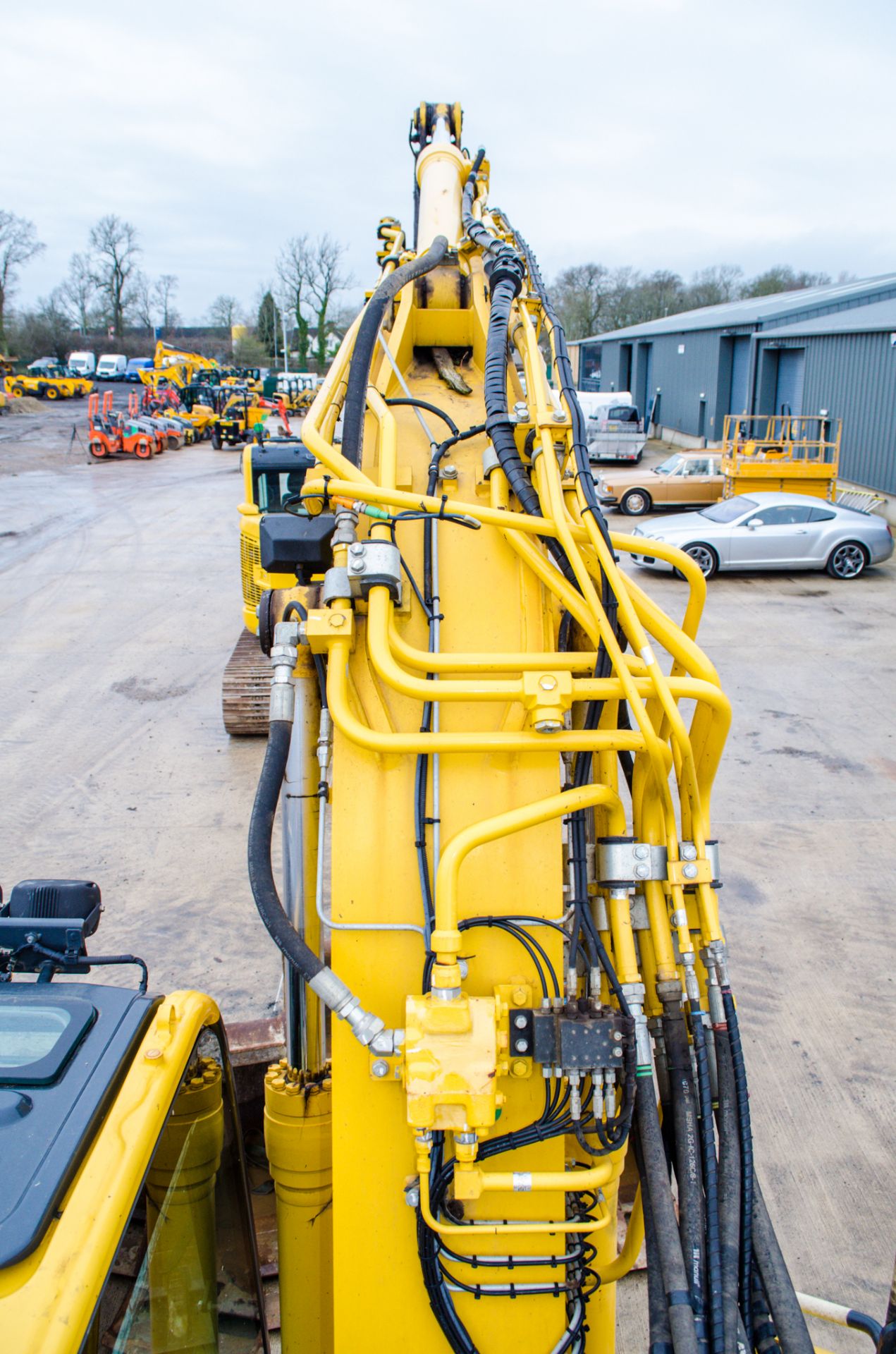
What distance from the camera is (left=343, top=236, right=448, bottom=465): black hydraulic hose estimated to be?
2781 mm

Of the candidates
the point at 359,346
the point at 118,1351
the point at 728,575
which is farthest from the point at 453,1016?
the point at 728,575

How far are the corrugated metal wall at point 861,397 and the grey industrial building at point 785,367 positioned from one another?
0.03 metres

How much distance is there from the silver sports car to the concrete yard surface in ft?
1.19

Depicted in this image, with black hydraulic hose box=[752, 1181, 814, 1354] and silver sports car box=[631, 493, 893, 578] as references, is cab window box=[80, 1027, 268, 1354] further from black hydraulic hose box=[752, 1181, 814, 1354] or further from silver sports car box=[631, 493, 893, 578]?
silver sports car box=[631, 493, 893, 578]

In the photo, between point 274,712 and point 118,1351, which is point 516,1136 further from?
point 274,712

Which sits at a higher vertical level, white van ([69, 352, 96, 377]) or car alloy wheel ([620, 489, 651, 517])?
white van ([69, 352, 96, 377])

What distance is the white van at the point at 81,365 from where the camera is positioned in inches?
2330

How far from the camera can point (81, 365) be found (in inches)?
2346

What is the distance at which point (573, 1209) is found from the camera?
247 cm

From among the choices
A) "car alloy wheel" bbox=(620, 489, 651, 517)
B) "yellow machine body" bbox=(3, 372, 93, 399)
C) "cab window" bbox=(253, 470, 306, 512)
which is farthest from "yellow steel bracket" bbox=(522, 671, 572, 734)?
"yellow machine body" bbox=(3, 372, 93, 399)

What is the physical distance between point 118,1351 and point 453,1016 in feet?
2.81

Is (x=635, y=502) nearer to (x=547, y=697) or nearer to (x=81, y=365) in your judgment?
(x=547, y=697)

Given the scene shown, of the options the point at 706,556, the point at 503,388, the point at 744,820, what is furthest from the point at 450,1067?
the point at 706,556

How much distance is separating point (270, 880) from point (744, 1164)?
130cm
